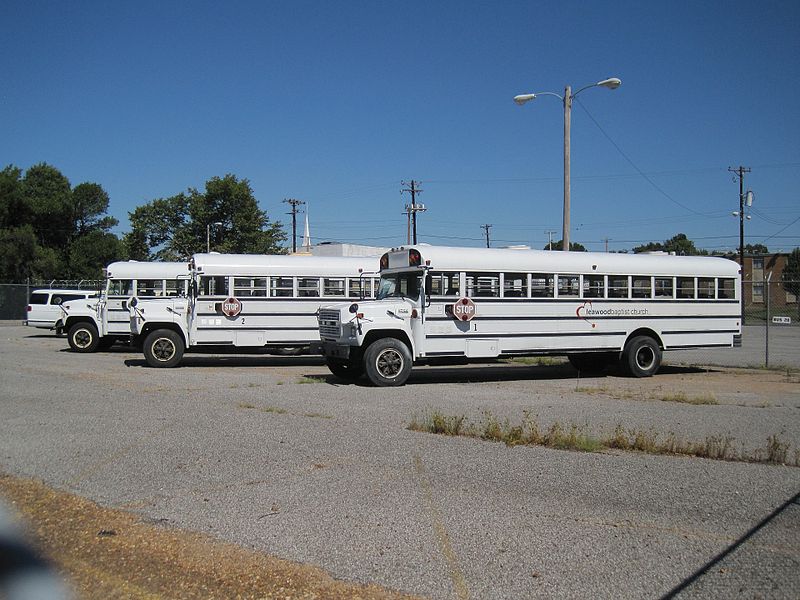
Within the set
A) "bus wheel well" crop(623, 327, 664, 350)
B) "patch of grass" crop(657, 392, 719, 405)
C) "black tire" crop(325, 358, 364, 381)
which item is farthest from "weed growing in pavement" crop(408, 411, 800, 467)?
"bus wheel well" crop(623, 327, 664, 350)

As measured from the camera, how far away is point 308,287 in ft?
61.2

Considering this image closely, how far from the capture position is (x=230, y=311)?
1788 centimetres

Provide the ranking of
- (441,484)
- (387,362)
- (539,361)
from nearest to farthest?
(441,484) → (387,362) → (539,361)

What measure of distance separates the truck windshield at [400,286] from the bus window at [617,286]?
466 cm

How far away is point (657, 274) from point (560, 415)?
24.5ft

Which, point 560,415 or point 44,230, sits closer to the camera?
Answer: point 560,415

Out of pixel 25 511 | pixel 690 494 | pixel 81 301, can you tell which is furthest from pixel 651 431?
pixel 81 301

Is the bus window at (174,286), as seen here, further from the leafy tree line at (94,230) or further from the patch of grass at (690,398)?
the leafy tree line at (94,230)

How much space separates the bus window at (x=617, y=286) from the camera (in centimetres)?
1596

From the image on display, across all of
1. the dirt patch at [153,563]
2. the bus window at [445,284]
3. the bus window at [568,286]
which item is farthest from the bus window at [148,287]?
the dirt patch at [153,563]

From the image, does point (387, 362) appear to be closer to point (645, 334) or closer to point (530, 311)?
point (530, 311)

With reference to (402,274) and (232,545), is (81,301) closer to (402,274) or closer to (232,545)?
(402,274)

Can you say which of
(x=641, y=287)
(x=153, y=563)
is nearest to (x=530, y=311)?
(x=641, y=287)

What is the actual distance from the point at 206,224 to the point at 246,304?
1527 inches
